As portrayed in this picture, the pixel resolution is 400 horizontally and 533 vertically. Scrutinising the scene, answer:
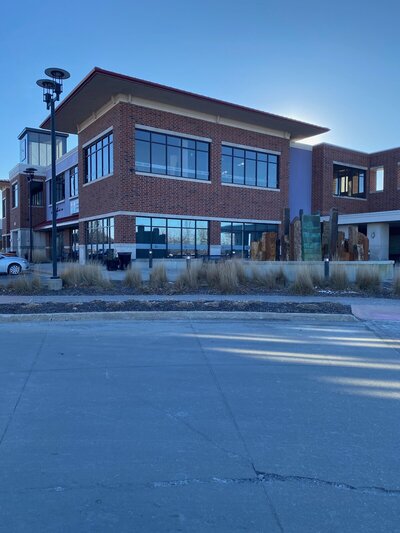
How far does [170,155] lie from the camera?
25.0 m

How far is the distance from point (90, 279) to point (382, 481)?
497 inches

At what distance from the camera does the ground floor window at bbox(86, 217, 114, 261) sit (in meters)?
24.5

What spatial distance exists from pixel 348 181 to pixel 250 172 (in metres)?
11.1

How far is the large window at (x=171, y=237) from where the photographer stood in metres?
24.1

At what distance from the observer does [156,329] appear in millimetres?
8781

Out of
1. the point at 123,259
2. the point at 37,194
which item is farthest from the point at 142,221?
the point at 37,194

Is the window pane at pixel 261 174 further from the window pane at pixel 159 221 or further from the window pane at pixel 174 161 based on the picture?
the window pane at pixel 159 221

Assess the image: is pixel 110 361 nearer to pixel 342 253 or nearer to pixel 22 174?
pixel 342 253

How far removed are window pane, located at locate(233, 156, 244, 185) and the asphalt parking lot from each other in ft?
72.0

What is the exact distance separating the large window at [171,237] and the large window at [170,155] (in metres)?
2.77

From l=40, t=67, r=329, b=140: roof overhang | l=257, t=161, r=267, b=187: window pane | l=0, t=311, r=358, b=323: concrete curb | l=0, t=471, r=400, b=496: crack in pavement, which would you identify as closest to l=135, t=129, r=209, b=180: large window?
l=40, t=67, r=329, b=140: roof overhang

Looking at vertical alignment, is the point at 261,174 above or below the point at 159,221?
above

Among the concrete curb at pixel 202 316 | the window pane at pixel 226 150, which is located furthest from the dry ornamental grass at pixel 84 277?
the window pane at pixel 226 150

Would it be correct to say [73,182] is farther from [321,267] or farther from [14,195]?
[321,267]
